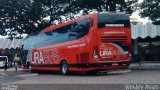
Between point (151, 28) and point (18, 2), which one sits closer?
point (18, 2)

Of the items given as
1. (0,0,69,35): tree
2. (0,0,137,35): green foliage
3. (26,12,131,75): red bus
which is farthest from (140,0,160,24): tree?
(26,12,131,75): red bus

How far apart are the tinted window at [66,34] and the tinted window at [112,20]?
28.2 inches

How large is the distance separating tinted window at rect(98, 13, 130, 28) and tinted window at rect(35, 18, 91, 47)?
717 mm

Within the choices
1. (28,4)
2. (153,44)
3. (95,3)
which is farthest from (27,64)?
(153,44)

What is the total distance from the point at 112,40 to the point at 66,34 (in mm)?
3612

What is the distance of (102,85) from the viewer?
1465 cm

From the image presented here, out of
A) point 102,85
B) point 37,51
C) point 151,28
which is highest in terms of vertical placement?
point 151,28

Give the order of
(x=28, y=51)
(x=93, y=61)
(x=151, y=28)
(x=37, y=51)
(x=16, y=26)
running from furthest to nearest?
1. (x=151, y=28)
2. (x=16, y=26)
3. (x=28, y=51)
4. (x=37, y=51)
5. (x=93, y=61)

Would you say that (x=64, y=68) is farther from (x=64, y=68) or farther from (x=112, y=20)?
(x=112, y=20)

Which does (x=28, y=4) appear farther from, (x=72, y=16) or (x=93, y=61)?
(x=93, y=61)

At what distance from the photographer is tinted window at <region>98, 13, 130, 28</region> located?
2027cm

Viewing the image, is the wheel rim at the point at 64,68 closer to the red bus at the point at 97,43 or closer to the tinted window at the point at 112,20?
the red bus at the point at 97,43

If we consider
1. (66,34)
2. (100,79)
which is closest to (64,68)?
(66,34)

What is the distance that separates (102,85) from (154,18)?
55.6 feet
